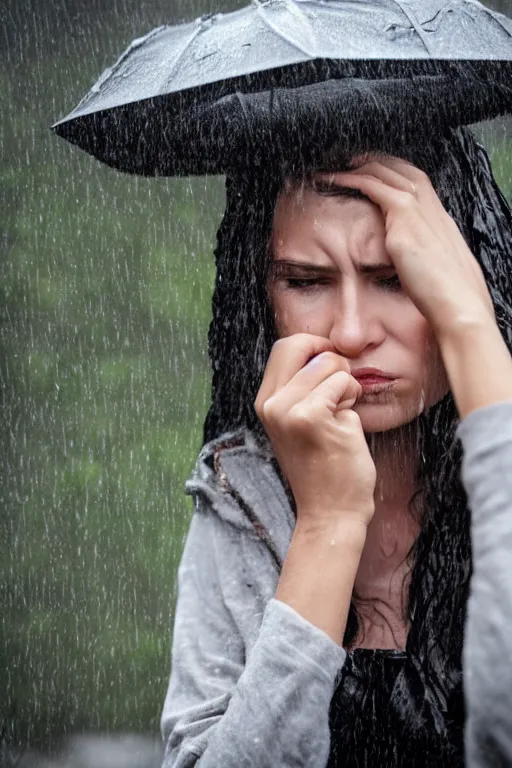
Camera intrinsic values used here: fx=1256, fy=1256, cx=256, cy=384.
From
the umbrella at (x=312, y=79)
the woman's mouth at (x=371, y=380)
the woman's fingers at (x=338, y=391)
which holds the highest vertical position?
the umbrella at (x=312, y=79)

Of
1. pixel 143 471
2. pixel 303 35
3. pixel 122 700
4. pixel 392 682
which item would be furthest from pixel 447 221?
pixel 122 700

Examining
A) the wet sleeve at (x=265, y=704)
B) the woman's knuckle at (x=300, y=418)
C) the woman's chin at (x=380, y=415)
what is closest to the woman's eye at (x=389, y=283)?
the woman's chin at (x=380, y=415)

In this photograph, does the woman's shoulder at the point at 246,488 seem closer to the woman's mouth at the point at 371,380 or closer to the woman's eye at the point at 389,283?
the woman's mouth at the point at 371,380

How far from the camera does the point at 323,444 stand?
2.07 meters

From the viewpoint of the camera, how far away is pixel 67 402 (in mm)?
5738

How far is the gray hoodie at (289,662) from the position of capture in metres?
1.88

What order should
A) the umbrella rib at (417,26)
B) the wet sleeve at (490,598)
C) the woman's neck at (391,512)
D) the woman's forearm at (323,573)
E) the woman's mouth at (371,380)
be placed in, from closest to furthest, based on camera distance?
the wet sleeve at (490,598) → the woman's forearm at (323,573) → the umbrella rib at (417,26) → the woman's mouth at (371,380) → the woman's neck at (391,512)

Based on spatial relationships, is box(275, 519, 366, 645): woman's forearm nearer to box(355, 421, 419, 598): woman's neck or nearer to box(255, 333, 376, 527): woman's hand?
box(255, 333, 376, 527): woman's hand

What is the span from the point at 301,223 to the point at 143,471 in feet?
11.6

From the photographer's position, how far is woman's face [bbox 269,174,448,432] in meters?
2.22

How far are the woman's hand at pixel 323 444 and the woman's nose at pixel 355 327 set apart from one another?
0.21ft

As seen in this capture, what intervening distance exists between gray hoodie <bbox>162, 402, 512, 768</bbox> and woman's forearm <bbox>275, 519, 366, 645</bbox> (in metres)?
0.03

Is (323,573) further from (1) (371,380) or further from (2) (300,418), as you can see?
(1) (371,380)

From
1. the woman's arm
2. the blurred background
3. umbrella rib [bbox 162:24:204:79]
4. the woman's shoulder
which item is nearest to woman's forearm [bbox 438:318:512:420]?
the woman's arm
